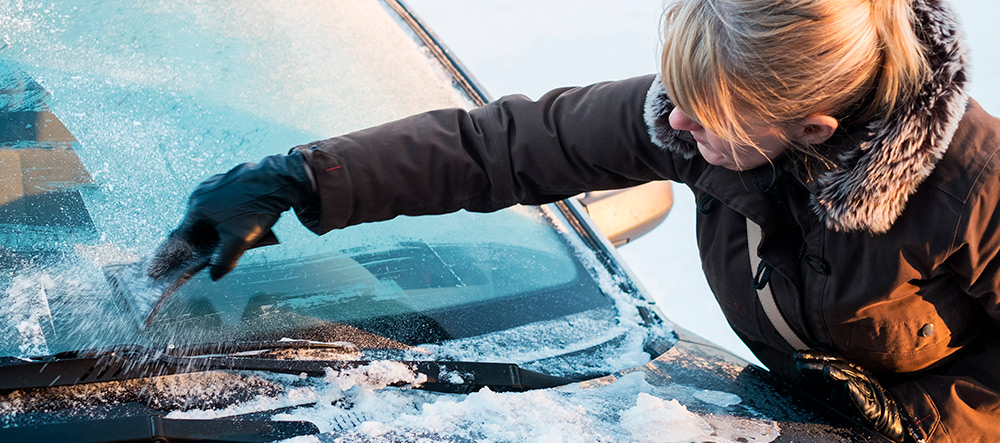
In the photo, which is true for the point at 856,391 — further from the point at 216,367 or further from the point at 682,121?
the point at 216,367

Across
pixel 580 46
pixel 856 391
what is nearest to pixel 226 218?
pixel 856 391

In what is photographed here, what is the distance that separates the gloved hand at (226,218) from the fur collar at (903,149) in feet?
2.95

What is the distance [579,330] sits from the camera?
1591mm

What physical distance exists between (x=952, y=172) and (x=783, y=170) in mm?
248

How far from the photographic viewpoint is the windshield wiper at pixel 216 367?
99 centimetres

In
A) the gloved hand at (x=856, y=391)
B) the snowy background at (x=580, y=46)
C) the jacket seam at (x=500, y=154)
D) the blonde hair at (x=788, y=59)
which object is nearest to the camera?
the blonde hair at (x=788, y=59)

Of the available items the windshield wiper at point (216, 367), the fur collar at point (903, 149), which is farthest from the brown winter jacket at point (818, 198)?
the windshield wiper at point (216, 367)

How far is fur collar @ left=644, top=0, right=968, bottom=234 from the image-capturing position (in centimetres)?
110

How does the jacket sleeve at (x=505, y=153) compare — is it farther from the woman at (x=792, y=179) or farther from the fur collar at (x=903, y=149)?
the fur collar at (x=903, y=149)

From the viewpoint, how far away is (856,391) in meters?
1.30

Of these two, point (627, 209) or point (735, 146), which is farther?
point (627, 209)

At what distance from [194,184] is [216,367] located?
42 centimetres

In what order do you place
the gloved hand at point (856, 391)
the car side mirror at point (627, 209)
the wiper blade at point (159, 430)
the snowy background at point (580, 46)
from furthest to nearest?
the snowy background at point (580, 46) → the car side mirror at point (627, 209) → the gloved hand at point (856, 391) → the wiper blade at point (159, 430)

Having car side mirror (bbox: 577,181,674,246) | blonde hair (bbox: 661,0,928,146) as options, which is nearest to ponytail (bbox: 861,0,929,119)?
blonde hair (bbox: 661,0,928,146)
